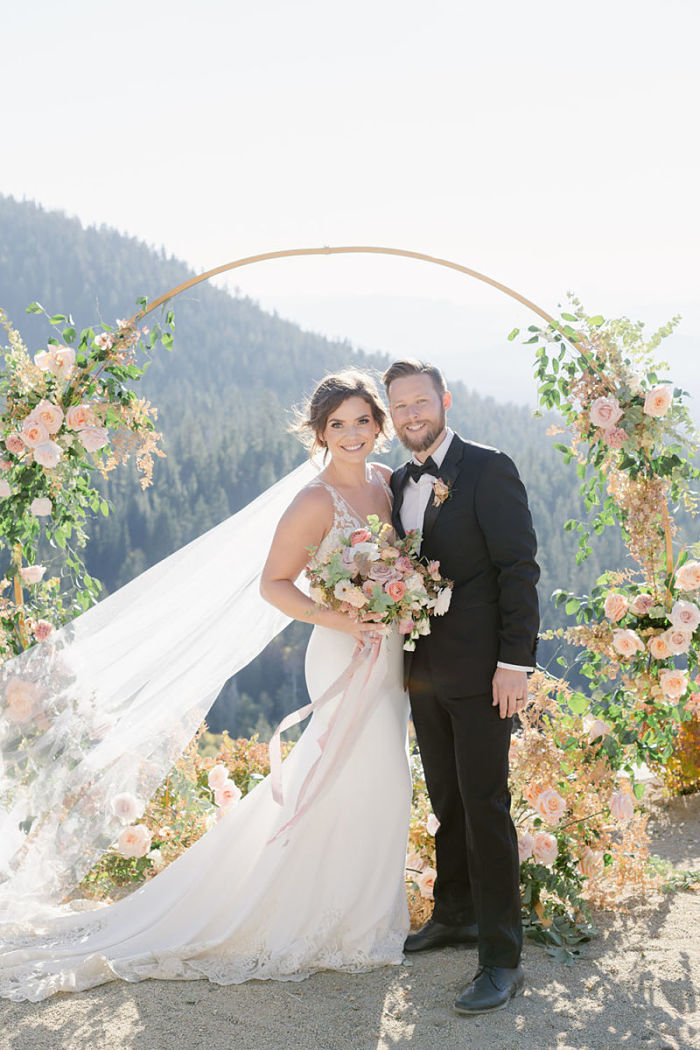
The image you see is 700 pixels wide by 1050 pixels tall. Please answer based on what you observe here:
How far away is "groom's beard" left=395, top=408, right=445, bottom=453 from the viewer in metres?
3.61

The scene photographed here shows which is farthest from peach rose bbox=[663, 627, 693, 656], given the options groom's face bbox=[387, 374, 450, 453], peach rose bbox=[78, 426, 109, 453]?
peach rose bbox=[78, 426, 109, 453]

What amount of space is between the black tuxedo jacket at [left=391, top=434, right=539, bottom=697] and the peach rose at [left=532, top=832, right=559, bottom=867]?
3.81ft

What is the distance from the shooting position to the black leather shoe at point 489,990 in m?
3.35

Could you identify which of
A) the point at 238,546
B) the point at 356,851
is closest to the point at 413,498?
the point at 238,546

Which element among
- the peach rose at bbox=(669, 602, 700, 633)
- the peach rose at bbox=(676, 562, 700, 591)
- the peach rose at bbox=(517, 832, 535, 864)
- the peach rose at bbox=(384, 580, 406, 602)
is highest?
the peach rose at bbox=(384, 580, 406, 602)

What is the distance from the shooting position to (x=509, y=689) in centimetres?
341

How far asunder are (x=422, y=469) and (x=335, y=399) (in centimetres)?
47

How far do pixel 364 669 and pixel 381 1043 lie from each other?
4.38 ft

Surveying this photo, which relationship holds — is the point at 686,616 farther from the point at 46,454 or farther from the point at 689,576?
the point at 46,454

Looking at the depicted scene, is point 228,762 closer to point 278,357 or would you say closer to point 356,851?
point 356,851

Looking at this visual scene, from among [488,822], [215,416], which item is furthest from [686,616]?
[215,416]

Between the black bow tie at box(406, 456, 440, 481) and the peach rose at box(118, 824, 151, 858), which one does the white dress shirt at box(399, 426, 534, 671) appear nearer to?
the black bow tie at box(406, 456, 440, 481)

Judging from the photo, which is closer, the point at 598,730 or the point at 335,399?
the point at 335,399

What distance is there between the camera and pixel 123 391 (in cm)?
469
